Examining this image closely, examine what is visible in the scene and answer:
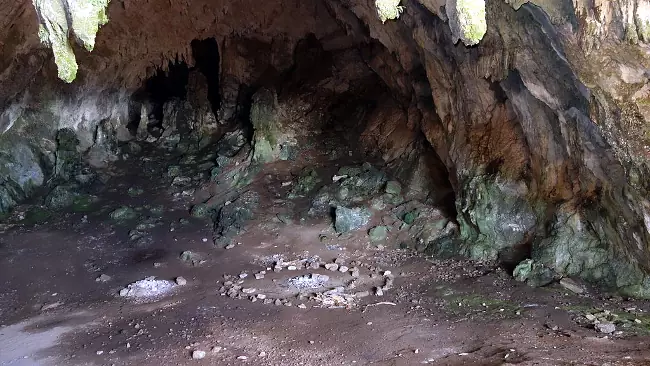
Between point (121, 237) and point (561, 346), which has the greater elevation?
point (121, 237)

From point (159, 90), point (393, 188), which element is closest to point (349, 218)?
point (393, 188)

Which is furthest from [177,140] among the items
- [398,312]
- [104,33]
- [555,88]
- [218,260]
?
[555,88]

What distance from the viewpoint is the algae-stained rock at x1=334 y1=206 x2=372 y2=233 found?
11273mm

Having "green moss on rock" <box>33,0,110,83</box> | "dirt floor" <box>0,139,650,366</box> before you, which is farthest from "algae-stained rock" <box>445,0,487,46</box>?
"green moss on rock" <box>33,0,110,83</box>

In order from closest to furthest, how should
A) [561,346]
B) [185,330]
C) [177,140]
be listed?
1. [561,346]
2. [185,330]
3. [177,140]

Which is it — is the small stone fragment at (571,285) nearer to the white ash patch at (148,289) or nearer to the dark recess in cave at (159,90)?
the white ash patch at (148,289)

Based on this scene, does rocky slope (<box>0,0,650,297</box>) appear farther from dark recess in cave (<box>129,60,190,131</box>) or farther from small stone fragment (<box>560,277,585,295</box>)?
small stone fragment (<box>560,277,585,295</box>)

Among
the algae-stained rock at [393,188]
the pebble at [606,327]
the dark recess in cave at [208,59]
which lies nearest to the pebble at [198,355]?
the pebble at [606,327]

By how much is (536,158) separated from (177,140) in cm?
1127

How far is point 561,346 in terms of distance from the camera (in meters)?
5.91

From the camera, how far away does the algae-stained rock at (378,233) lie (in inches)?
428

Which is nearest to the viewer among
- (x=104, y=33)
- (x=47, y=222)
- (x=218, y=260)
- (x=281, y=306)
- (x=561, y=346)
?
(x=561, y=346)

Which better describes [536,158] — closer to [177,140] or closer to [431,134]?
[431,134]

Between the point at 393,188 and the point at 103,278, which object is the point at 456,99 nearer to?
the point at 393,188
